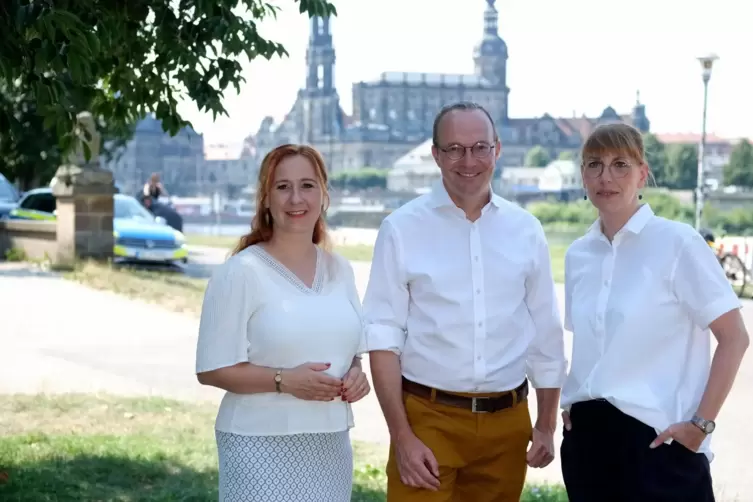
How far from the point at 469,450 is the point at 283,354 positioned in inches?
24.6

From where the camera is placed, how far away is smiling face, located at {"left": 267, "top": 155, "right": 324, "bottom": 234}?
289 cm

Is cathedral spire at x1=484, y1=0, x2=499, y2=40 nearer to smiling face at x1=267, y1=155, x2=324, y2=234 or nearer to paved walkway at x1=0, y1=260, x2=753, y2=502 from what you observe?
paved walkway at x1=0, y1=260, x2=753, y2=502

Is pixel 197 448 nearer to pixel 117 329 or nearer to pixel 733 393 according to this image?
pixel 733 393

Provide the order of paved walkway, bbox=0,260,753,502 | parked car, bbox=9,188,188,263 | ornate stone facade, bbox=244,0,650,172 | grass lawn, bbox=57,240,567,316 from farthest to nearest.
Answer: ornate stone facade, bbox=244,0,650,172, parked car, bbox=9,188,188,263, grass lawn, bbox=57,240,567,316, paved walkway, bbox=0,260,753,502

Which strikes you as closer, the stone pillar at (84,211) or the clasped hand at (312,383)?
the clasped hand at (312,383)

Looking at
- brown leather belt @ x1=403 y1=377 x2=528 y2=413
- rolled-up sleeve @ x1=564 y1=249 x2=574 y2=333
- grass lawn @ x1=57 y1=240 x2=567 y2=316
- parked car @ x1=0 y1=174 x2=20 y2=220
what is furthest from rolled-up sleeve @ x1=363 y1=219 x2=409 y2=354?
parked car @ x1=0 y1=174 x2=20 y2=220

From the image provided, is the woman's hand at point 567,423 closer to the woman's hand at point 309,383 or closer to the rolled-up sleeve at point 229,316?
the woman's hand at point 309,383

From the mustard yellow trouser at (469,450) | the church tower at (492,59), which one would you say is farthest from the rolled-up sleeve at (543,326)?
the church tower at (492,59)

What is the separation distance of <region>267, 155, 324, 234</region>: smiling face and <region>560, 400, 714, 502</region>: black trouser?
2.85ft

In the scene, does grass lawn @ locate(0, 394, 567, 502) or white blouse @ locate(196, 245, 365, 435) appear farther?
grass lawn @ locate(0, 394, 567, 502)

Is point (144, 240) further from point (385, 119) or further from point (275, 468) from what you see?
point (385, 119)

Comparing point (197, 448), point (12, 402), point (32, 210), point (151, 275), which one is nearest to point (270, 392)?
point (197, 448)

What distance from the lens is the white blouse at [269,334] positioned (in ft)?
9.21

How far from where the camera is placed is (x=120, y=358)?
32.0 feet
